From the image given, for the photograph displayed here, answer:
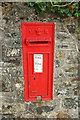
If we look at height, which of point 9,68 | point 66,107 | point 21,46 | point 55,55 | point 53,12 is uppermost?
point 53,12

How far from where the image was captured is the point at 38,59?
1869 millimetres

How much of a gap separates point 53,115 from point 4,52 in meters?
1.42

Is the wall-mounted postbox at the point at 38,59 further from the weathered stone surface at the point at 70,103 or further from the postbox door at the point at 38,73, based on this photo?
the weathered stone surface at the point at 70,103

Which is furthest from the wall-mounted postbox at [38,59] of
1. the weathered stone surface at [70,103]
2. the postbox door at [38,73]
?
the weathered stone surface at [70,103]

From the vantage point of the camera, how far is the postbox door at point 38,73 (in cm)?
187

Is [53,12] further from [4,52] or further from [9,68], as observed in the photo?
[9,68]

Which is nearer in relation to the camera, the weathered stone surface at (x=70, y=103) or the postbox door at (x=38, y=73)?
the postbox door at (x=38, y=73)

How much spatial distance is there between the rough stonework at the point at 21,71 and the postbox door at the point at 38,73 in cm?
16

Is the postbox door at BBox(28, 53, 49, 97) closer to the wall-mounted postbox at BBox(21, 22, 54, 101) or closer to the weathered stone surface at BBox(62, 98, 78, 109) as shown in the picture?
the wall-mounted postbox at BBox(21, 22, 54, 101)

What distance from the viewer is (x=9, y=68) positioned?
196 cm

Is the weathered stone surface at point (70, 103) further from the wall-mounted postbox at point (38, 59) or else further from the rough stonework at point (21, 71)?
the wall-mounted postbox at point (38, 59)

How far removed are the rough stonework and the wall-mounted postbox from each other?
9 cm

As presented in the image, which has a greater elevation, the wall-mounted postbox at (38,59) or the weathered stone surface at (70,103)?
the wall-mounted postbox at (38,59)

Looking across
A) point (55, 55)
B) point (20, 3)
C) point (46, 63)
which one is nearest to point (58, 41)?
point (55, 55)
